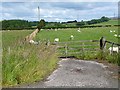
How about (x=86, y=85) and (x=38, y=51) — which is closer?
(x=86, y=85)

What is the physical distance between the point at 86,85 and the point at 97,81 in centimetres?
68

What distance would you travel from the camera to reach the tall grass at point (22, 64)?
8.25m

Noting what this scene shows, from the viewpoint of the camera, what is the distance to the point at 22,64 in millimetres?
8641

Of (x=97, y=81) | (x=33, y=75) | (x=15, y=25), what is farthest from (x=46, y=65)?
(x=15, y=25)

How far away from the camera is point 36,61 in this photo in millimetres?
9250

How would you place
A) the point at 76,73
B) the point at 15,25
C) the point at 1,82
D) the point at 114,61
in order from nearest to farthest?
the point at 1,82 < the point at 76,73 < the point at 114,61 < the point at 15,25

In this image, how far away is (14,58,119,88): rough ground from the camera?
822cm

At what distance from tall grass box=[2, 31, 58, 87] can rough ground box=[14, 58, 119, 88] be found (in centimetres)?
35

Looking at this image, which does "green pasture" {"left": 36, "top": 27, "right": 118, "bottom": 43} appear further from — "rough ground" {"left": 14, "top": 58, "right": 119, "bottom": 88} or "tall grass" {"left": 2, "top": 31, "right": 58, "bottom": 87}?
"tall grass" {"left": 2, "top": 31, "right": 58, "bottom": 87}

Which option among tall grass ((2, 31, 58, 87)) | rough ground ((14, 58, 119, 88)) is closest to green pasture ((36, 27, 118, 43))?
rough ground ((14, 58, 119, 88))

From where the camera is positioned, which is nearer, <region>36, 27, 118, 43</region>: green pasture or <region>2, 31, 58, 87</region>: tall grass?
<region>2, 31, 58, 87</region>: tall grass

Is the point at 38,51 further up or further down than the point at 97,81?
further up

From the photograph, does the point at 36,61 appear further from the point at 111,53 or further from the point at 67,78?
the point at 111,53

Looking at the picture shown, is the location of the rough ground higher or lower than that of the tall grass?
lower
